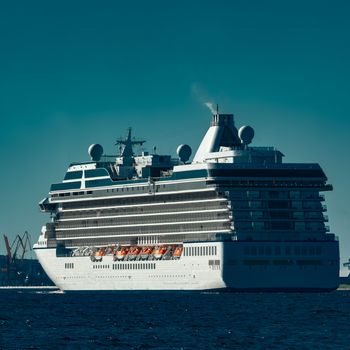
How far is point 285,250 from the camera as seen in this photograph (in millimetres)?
192250

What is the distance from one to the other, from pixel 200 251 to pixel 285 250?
10264 millimetres

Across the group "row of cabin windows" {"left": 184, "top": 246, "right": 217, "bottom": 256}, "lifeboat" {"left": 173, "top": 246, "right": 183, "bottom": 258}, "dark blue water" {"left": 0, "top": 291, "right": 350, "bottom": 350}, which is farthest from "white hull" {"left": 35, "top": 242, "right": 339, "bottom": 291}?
"dark blue water" {"left": 0, "top": 291, "right": 350, "bottom": 350}

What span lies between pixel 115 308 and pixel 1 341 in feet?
154

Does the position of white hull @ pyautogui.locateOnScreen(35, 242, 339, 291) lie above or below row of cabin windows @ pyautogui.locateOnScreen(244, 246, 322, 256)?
below

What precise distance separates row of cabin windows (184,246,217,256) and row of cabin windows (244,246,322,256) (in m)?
4.02

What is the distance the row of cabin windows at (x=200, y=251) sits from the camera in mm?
191250

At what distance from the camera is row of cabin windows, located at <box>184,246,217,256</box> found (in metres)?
191

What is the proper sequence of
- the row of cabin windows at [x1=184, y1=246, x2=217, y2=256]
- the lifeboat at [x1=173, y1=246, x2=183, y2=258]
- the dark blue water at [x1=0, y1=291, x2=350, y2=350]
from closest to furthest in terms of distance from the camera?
the dark blue water at [x1=0, y1=291, x2=350, y2=350] < the row of cabin windows at [x1=184, y1=246, x2=217, y2=256] < the lifeboat at [x1=173, y1=246, x2=183, y2=258]

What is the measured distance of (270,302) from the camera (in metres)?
174

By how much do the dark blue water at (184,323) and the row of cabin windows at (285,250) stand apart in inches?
201

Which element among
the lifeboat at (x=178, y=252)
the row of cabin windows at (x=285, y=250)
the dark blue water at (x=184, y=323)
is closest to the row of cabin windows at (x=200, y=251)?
the lifeboat at (x=178, y=252)

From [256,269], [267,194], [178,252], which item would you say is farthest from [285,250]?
[178,252]

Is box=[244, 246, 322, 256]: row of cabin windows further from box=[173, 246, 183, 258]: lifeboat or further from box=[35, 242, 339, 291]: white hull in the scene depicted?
box=[173, 246, 183, 258]: lifeboat

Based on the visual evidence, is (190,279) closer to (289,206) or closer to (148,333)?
(289,206)
